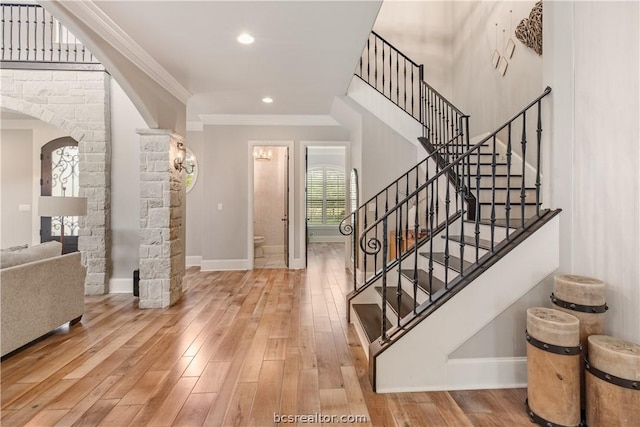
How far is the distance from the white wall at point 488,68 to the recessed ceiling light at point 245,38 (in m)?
3.23

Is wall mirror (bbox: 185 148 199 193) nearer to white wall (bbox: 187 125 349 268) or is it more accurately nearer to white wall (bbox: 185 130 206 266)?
white wall (bbox: 185 130 206 266)

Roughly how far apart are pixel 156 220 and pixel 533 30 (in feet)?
16.3

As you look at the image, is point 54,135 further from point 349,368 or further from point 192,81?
Answer: point 349,368

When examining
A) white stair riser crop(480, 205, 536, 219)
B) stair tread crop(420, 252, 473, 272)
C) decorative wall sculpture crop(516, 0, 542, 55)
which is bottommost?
stair tread crop(420, 252, 473, 272)

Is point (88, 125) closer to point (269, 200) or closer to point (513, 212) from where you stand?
point (269, 200)

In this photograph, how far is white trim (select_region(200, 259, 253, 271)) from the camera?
574 cm

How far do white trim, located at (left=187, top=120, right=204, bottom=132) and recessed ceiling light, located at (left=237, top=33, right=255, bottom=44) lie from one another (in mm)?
3487

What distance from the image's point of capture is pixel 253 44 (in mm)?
3027

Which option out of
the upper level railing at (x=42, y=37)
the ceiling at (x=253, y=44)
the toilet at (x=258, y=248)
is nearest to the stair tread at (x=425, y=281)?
the ceiling at (x=253, y=44)

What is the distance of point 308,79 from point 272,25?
50.0 inches

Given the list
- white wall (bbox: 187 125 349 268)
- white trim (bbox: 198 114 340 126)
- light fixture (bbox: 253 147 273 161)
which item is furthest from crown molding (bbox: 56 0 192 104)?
light fixture (bbox: 253 147 273 161)

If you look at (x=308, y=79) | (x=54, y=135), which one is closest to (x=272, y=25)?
(x=308, y=79)

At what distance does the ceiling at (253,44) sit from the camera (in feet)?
8.12

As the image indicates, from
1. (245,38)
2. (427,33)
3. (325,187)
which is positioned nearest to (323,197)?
(325,187)
